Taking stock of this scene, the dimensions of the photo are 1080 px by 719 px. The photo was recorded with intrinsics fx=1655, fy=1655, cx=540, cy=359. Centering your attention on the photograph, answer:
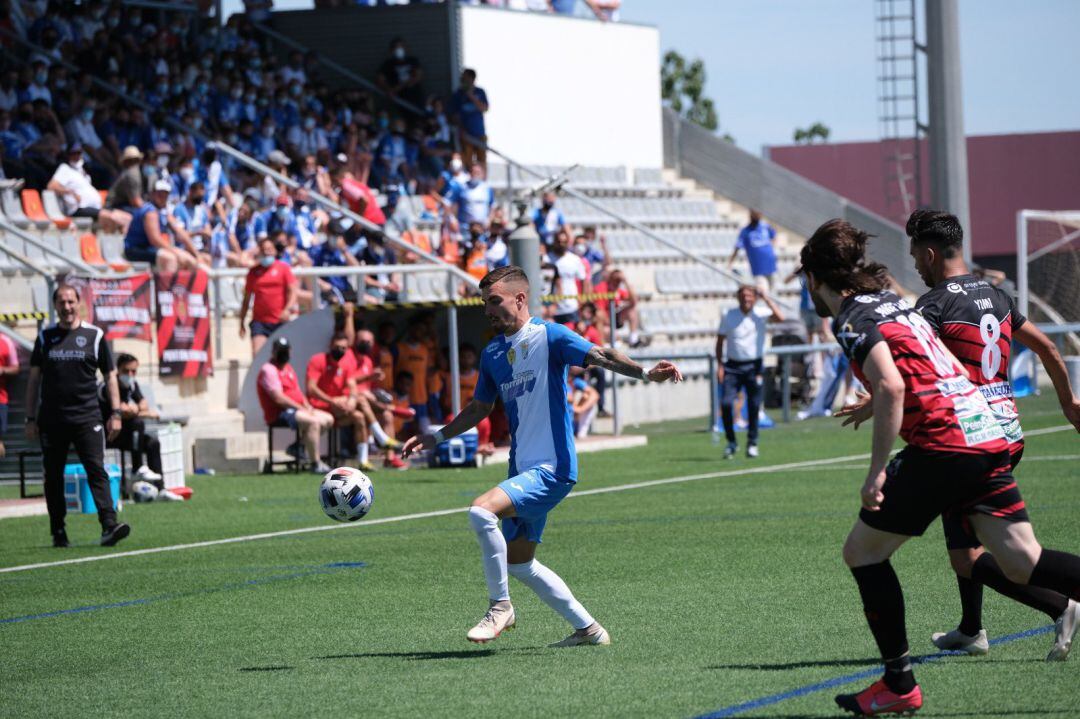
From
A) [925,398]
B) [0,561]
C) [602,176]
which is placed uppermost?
[602,176]

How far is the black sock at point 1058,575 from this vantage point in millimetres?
6480

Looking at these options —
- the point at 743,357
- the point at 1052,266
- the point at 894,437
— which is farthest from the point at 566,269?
the point at 894,437

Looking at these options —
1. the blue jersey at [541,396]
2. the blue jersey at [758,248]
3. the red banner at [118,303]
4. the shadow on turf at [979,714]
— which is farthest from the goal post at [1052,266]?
the shadow on turf at [979,714]

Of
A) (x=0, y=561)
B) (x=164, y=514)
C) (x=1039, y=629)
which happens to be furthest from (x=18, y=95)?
(x=1039, y=629)

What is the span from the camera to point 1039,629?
782cm

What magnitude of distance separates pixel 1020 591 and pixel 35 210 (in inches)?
667

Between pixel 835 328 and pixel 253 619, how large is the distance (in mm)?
4246

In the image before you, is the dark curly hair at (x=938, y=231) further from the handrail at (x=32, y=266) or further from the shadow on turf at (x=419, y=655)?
the handrail at (x=32, y=266)

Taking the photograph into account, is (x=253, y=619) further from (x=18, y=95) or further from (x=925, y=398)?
(x=18, y=95)

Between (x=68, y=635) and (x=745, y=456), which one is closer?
(x=68, y=635)

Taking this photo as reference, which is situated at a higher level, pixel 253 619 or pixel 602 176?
pixel 602 176

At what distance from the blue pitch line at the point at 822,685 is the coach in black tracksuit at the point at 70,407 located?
740 cm

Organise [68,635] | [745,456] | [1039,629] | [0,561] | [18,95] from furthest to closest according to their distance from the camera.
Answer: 1. [18,95]
2. [745,456]
3. [0,561]
4. [68,635]
5. [1039,629]

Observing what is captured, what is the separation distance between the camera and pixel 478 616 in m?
8.97
